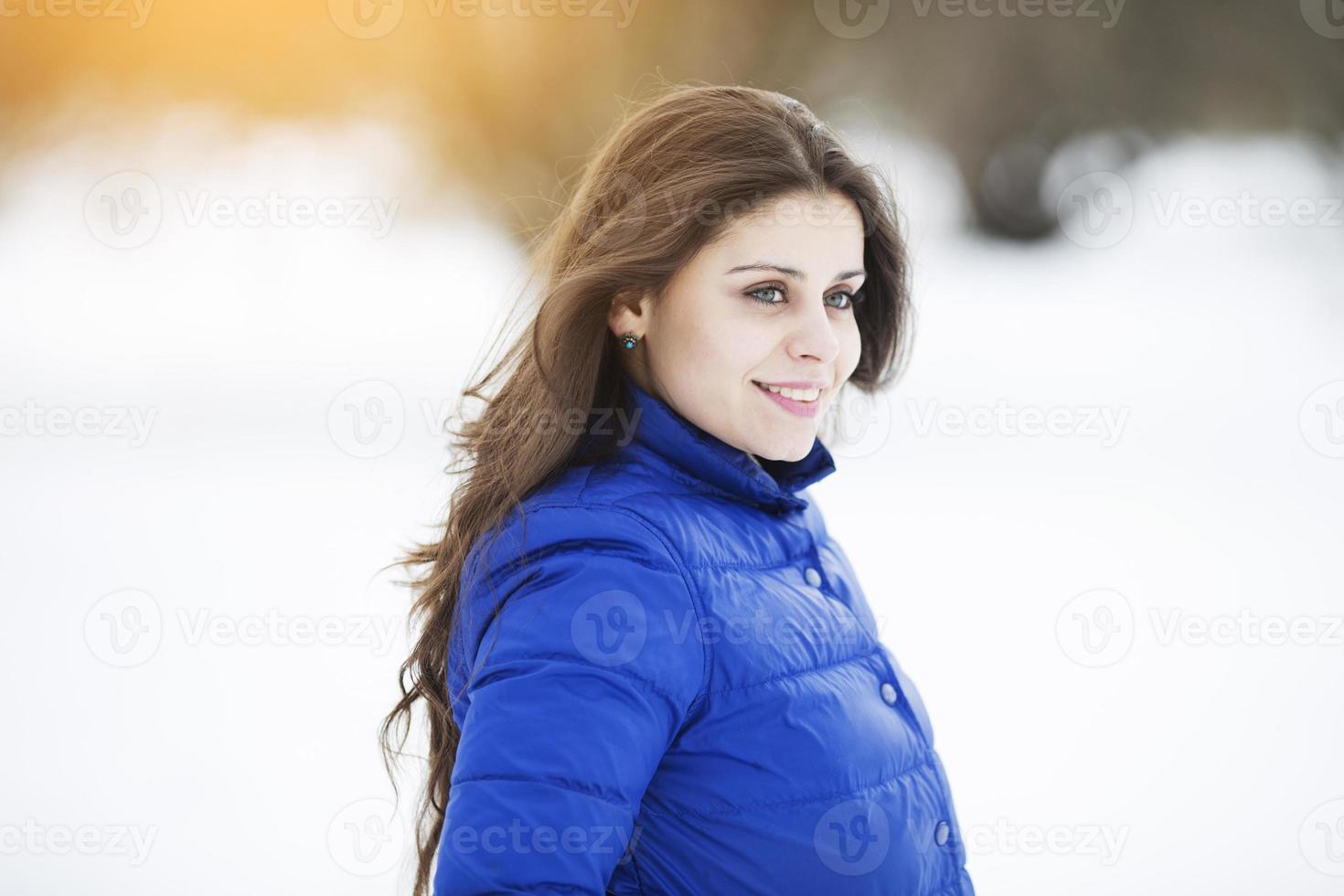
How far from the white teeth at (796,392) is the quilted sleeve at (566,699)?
264 mm

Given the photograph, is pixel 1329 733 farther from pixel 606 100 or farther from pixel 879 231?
pixel 606 100

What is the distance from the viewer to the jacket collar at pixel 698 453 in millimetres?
1137

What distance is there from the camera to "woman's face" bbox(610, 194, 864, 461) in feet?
3.72

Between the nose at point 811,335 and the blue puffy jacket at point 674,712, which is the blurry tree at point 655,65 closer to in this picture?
the nose at point 811,335

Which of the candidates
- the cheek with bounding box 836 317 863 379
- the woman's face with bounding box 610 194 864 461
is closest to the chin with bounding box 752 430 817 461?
the woman's face with bounding box 610 194 864 461

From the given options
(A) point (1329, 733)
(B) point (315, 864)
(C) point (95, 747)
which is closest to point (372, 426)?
(C) point (95, 747)

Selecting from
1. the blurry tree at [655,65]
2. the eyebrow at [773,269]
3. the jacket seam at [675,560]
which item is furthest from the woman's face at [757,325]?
the blurry tree at [655,65]

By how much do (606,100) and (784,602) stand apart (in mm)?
4806

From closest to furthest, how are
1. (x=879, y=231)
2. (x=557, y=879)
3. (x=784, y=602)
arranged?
(x=557, y=879) < (x=784, y=602) < (x=879, y=231)

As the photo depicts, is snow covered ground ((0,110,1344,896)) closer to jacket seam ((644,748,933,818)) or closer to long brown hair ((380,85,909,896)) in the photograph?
long brown hair ((380,85,909,896))

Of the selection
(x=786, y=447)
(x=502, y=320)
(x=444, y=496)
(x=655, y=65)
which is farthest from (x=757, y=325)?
(x=655, y=65)

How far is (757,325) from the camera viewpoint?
1145mm

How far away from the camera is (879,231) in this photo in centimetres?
135

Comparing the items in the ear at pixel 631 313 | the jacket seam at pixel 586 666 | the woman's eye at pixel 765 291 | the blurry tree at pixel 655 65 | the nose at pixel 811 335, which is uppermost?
the blurry tree at pixel 655 65
